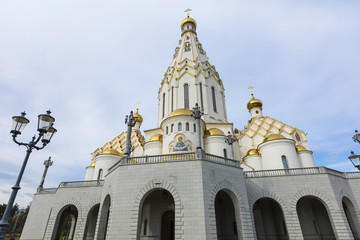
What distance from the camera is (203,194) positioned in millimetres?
11820

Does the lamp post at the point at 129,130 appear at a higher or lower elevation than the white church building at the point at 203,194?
higher

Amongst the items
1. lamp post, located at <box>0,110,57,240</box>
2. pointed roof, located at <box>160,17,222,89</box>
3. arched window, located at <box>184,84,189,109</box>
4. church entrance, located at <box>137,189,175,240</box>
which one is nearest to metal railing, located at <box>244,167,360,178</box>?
church entrance, located at <box>137,189,175,240</box>

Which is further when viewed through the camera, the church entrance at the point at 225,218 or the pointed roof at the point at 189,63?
the pointed roof at the point at 189,63

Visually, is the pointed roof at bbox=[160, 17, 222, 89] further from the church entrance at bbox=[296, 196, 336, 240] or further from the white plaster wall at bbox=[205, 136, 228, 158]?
the church entrance at bbox=[296, 196, 336, 240]

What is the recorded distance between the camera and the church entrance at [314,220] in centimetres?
1593

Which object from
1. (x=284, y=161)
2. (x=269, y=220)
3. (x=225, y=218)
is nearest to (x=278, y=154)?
(x=284, y=161)

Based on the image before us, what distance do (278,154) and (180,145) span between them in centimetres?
1045

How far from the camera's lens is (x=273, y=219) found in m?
17.5

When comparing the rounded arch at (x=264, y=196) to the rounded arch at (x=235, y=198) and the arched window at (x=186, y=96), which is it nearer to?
the rounded arch at (x=235, y=198)

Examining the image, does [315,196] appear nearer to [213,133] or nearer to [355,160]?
[355,160]

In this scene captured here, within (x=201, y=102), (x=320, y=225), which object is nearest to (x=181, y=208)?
(x=320, y=225)

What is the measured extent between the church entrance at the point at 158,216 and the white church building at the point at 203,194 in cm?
7

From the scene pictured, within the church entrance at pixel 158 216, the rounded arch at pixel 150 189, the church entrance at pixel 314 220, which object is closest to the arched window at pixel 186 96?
the church entrance at pixel 158 216

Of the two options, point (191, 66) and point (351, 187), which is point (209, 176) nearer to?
point (351, 187)
